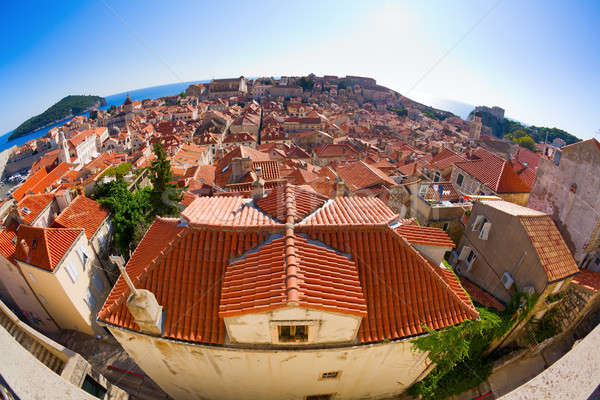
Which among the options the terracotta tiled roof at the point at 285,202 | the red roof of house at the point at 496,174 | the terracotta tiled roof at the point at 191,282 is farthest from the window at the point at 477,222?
the terracotta tiled roof at the point at 191,282

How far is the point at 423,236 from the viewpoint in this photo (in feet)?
33.8

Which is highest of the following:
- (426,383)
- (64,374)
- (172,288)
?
(172,288)

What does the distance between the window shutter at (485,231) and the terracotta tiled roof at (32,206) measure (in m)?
26.9

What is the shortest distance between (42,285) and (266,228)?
47.5 ft

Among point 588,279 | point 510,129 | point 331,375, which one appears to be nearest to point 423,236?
point 331,375

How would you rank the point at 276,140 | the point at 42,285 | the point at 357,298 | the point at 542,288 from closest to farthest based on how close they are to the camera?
the point at 357,298 → the point at 542,288 → the point at 42,285 → the point at 276,140

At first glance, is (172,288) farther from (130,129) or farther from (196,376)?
(130,129)

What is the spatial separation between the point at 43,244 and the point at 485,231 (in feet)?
77.0

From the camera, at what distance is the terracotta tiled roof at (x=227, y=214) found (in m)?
9.58

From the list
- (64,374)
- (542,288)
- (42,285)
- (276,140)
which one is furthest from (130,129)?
(542,288)

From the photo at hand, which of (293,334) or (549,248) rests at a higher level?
(549,248)

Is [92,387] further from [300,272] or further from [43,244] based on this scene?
[300,272]

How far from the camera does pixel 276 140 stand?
69.4 m

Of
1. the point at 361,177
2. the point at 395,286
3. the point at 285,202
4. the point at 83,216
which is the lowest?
the point at 83,216
